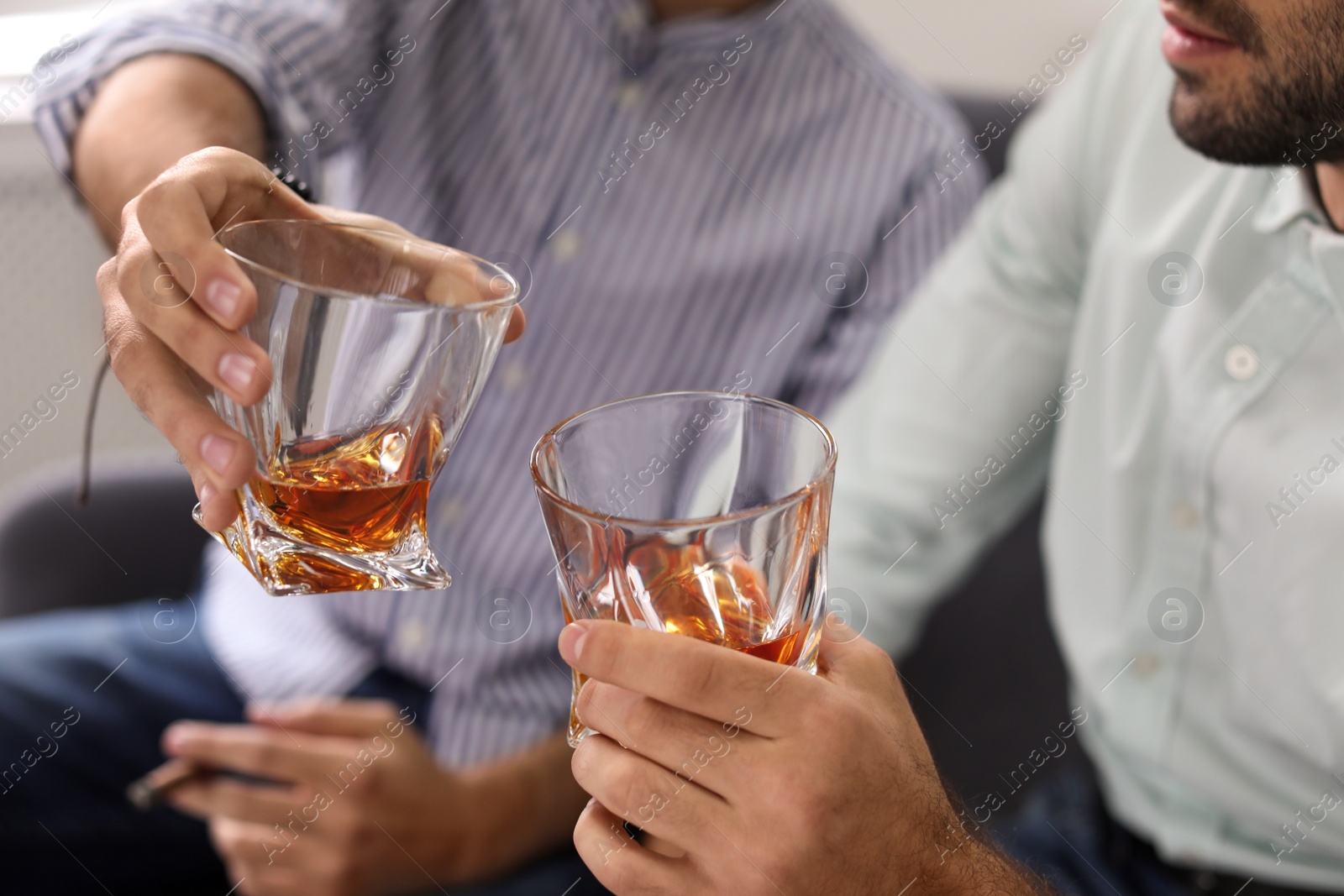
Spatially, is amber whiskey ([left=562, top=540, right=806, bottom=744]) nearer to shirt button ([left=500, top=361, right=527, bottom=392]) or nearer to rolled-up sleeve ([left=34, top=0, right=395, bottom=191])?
rolled-up sleeve ([left=34, top=0, right=395, bottom=191])

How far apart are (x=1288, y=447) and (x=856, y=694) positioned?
1.61ft

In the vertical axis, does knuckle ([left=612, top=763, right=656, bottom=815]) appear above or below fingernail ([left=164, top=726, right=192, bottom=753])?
above

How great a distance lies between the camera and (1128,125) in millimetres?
975

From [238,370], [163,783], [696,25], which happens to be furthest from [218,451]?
[696,25]

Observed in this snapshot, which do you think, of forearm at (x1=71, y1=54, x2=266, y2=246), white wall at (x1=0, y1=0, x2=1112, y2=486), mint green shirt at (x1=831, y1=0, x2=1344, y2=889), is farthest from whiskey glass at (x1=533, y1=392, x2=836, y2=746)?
white wall at (x1=0, y1=0, x2=1112, y2=486)

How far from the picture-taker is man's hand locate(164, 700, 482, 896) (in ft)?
3.28

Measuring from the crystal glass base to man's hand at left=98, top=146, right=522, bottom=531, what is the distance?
0.02 m

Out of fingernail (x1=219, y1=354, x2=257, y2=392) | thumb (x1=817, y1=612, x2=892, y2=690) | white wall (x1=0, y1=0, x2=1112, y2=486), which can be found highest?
thumb (x1=817, y1=612, x2=892, y2=690)

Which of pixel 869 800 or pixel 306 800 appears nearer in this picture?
pixel 869 800

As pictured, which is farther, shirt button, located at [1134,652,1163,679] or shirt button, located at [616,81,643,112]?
shirt button, located at [616,81,643,112]

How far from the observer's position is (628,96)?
3.86ft

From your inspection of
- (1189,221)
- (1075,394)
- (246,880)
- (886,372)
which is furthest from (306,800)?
(1189,221)

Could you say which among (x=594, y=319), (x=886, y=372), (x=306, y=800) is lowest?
(x=306, y=800)

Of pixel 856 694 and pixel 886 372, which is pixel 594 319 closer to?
pixel 886 372
